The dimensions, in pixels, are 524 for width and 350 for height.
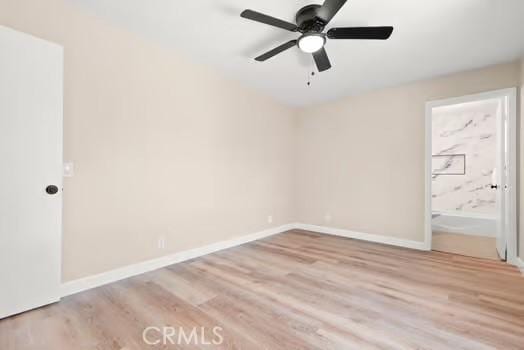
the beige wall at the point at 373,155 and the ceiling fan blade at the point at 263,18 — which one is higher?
the ceiling fan blade at the point at 263,18

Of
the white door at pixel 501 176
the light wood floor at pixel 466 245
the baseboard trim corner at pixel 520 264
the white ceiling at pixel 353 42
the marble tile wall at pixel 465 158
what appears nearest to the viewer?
the white ceiling at pixel 353 42

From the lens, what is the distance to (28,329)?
67.4 inches

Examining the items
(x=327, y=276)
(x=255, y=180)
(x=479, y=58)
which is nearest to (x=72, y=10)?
(x=255, y=180)

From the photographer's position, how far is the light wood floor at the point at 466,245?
3.40 metres

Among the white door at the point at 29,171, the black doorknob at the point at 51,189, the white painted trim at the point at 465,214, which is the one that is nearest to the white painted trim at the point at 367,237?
the white painted trim at the point at 465,214

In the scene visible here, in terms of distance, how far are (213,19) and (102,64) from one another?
1188 mm

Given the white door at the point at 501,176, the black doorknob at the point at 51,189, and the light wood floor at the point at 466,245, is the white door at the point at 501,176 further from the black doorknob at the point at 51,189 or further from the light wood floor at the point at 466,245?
the black doorknob at the point at 51,189

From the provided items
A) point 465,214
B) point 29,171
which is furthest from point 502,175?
point 29,171

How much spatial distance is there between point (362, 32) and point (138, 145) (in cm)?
246

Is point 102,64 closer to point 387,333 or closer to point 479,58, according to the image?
point 387,333

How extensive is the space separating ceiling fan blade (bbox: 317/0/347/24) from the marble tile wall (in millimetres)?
5336
